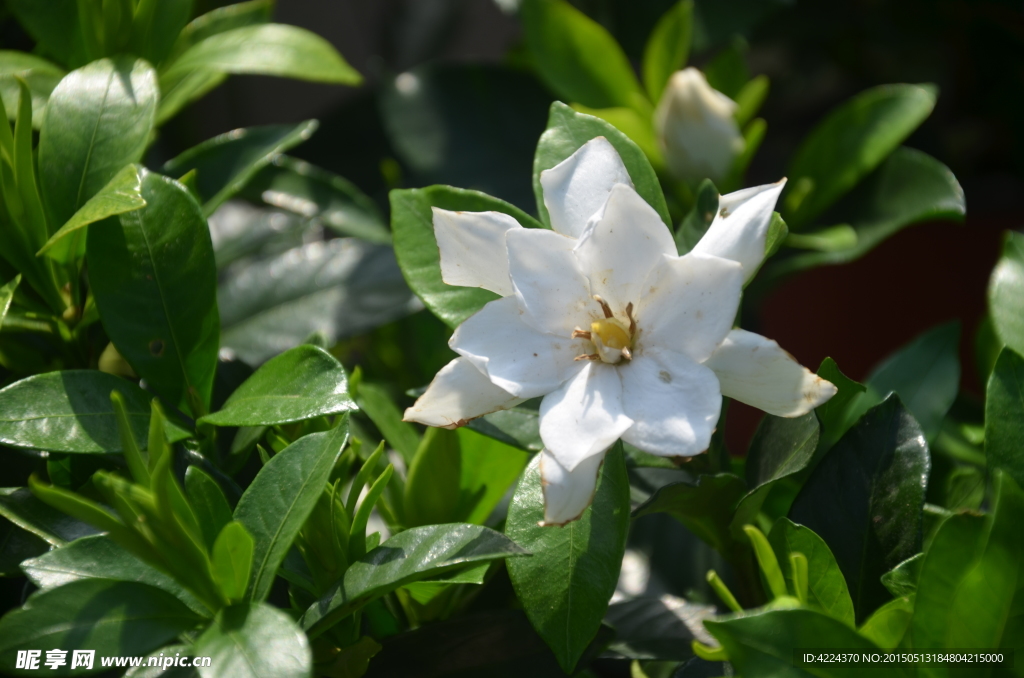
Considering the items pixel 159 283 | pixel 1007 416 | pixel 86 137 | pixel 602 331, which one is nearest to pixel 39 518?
pixel 159 283

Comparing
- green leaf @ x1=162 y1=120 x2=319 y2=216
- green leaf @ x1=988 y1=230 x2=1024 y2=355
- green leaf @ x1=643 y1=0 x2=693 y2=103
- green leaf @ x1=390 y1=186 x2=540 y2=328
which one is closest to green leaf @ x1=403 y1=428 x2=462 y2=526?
green leaf @ x1=390 y1=186 x2=540 y2=328

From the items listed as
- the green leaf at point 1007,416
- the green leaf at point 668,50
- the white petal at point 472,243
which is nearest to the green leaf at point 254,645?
the white petal at point 472,243

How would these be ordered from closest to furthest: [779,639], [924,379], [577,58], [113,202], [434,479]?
[779,639] → [113,202] → [434,479] → [924,379] → [577,58]

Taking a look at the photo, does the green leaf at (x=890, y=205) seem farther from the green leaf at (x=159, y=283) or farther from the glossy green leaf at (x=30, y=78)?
the glossy green leaf at (x=30, y=78)

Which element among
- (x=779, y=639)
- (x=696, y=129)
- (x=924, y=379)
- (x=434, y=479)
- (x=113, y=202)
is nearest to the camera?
(x=779, y=639)

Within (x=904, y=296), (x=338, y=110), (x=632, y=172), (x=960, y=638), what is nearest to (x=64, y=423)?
(x=632, y=172)

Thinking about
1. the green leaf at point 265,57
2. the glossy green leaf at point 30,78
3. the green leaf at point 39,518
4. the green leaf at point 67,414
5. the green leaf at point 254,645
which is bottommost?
the green leaf at point 39,518

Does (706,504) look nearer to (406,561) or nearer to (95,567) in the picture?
(406,561)
